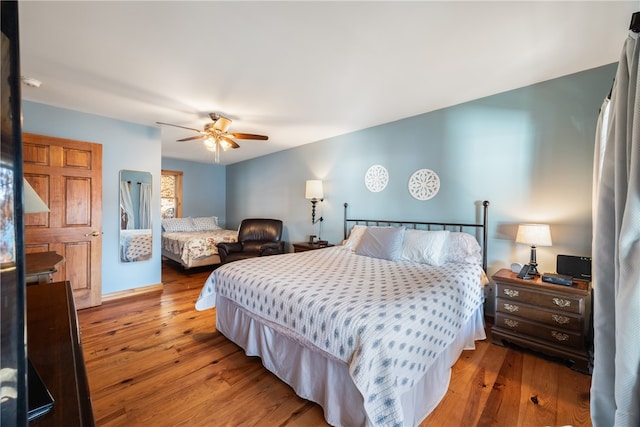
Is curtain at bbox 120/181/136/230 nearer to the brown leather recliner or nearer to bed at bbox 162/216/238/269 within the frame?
bed at bbox 162/216/238/269

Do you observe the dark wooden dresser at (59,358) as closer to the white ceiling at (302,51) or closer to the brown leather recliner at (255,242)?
the white ceiling at (302,51)

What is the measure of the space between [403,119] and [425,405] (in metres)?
3.04

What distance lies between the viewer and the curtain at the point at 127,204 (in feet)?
11.3

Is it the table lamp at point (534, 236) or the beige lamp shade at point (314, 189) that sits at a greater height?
the beige lamp shade at point (314, 189)

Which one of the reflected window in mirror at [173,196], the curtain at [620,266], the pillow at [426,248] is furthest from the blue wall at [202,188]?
the curtain at [620,266]

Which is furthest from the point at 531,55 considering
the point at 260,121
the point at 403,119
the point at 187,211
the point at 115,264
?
the point at 187,211

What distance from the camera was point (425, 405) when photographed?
1575 mm

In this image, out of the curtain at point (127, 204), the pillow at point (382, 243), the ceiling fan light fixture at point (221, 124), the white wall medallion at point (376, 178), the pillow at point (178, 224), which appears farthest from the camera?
the pillow at point (178, 224)

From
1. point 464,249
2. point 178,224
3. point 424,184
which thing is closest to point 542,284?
point 464,249

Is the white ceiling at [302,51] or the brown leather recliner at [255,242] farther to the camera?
the brown leather recliner at [255,242]

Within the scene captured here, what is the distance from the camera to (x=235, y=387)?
1781mm

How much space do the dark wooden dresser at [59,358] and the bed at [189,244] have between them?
316cm

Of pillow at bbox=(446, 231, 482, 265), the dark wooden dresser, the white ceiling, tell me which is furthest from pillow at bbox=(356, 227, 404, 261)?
the dark wooden dresser

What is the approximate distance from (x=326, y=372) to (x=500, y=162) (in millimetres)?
2584
